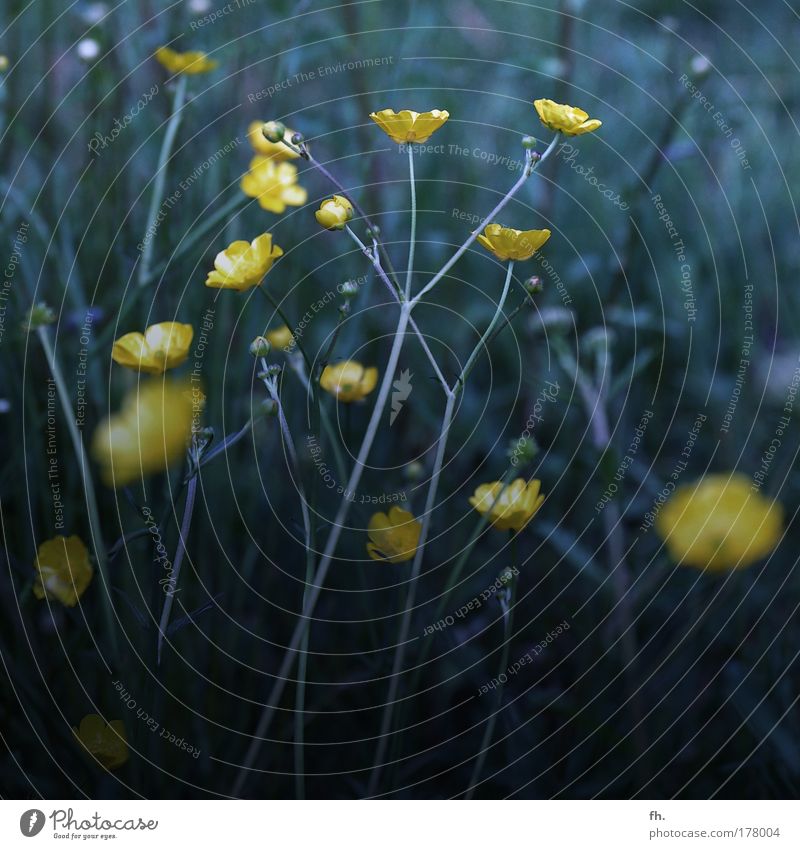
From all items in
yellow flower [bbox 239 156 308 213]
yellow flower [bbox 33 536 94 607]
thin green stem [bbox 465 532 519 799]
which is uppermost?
yellow flower [bbox 239 156 308 213]

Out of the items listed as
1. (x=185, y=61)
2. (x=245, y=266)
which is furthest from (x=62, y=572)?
(x=185, y=61)

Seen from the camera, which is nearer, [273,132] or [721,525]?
[273,132]

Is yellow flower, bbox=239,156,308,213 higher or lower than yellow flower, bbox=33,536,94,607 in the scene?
higher

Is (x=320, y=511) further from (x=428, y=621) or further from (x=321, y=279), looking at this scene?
(x=321, y=279)

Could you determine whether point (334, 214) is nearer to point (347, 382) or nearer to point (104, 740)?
point (347, 382)

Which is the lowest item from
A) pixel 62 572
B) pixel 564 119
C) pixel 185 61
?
pixel 62 572

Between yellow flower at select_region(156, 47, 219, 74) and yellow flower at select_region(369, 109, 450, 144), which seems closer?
yellow flower at select_region(369, 109, 450, 144)
